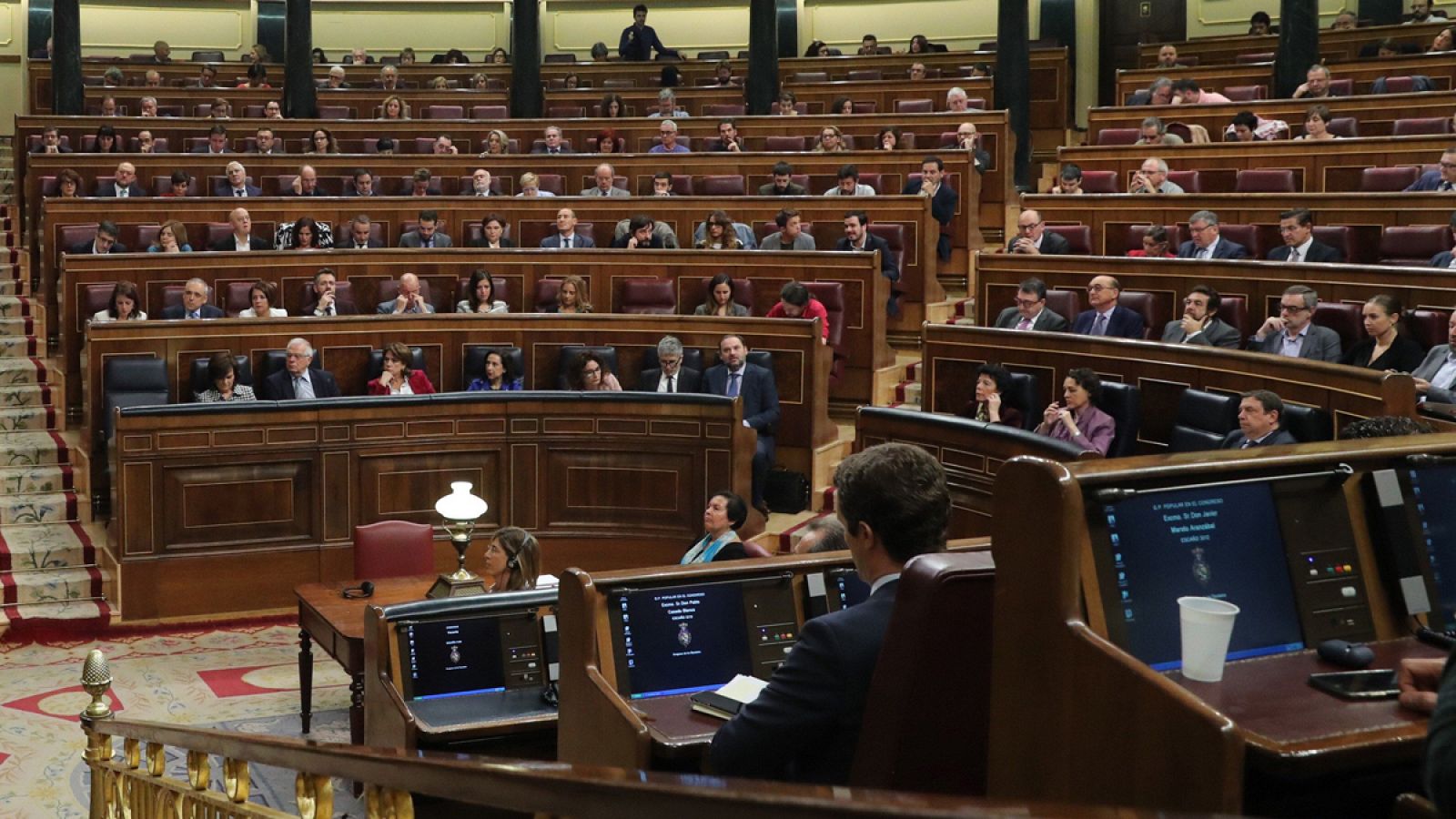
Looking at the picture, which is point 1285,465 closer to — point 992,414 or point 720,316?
point 992,414

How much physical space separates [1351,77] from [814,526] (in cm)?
898

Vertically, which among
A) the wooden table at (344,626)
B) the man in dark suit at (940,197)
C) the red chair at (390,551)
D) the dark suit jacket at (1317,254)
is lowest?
the wooden table at (344,626)

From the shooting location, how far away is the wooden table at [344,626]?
4.64 meters

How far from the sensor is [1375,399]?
4.70m

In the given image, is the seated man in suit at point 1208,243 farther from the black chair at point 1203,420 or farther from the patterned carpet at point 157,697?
the patterned carpet at point 157,697

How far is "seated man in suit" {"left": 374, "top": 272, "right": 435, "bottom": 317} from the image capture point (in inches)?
309

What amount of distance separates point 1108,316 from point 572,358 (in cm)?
253

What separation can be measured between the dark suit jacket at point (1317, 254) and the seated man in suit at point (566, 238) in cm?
373

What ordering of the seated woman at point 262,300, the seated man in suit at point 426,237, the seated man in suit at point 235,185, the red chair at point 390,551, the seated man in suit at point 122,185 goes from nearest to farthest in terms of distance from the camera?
the red chair at point 390,551
the seated woman at point 262,300
the seated man in suit at point 426,237
the seated man in suit at point 235,185
the seated man in suit at point 122,185

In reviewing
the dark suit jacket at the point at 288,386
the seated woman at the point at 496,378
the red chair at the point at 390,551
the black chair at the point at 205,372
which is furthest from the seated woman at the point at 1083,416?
the black chair at the point at 205,372

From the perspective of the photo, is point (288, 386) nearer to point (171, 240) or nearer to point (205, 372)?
point (205, 372)

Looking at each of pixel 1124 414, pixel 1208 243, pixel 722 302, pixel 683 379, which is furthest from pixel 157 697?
pixel 1208 243

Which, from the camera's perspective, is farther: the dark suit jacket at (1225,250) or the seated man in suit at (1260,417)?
the dark suit jacket at (1225,250)

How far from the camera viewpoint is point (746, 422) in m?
7.10
